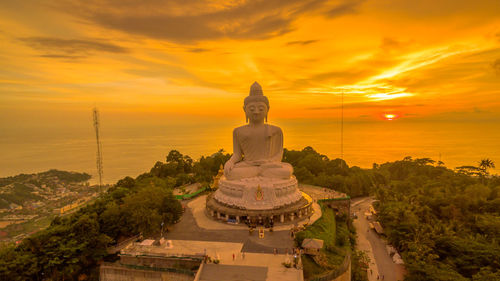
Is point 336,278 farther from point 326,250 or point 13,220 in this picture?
point 13,220

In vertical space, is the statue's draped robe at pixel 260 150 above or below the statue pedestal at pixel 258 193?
above

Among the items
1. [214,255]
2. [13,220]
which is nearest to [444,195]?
[214,255]

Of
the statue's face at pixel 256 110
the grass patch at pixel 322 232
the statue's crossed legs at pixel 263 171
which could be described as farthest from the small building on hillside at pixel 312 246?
the statue's face at pixel 256 110

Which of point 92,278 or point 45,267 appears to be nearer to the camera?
point 45,267

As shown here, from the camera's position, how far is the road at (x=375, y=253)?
20.0m

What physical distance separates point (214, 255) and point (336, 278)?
21.1 feet

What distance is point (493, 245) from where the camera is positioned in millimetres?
17875

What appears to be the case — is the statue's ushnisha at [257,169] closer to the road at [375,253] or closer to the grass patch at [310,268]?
the grass patch at [310,268]

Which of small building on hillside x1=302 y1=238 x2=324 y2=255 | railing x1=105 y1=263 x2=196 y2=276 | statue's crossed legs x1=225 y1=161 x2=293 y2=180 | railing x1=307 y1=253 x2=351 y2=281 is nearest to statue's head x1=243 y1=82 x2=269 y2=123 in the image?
statue's crossed legs x1=225 y1=161 x2=293 y2=180

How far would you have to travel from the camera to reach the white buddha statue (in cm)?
2350

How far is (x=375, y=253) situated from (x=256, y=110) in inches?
574

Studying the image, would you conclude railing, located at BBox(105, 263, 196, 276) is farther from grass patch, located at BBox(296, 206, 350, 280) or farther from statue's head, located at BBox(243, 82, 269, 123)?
statue's head, located at BBox(243, 82, 269, 123)

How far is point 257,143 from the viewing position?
80.6 feet

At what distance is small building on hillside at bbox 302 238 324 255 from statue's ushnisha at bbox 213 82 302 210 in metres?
4.94
